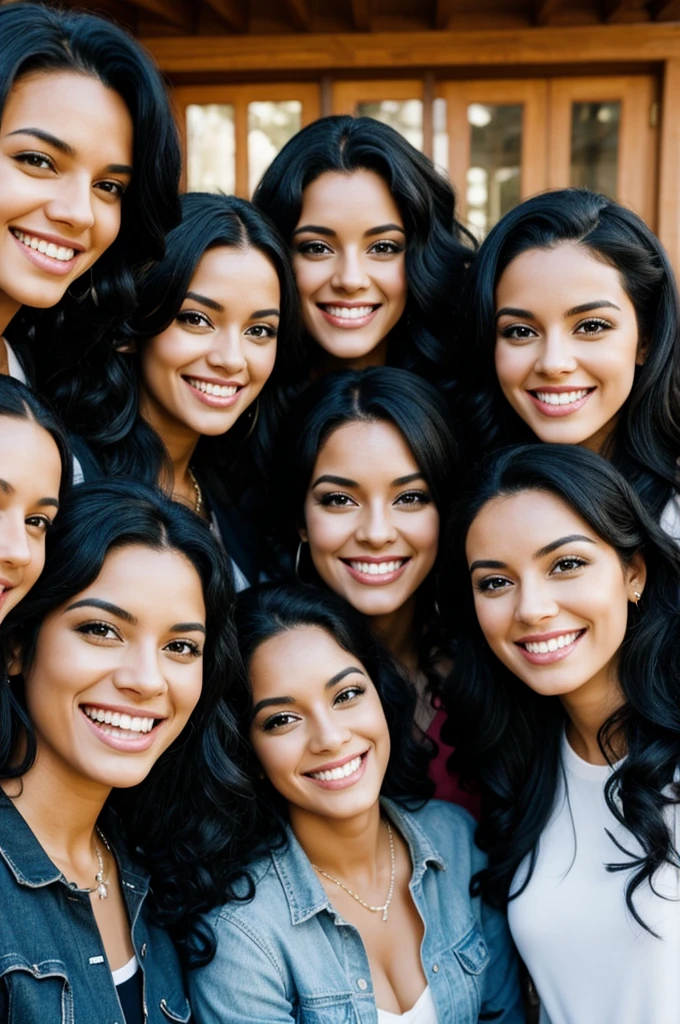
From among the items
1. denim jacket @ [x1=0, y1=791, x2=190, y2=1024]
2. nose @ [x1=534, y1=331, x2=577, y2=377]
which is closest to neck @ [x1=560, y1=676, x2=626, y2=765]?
nose @ [x1=534, y1=331, x2=577, y2=377]

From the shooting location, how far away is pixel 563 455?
2.81 meters

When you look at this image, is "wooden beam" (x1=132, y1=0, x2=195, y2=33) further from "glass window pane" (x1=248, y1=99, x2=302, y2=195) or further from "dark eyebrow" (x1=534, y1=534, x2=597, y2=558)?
"dark eyebrow" (x1=534, y1=534, x2=597, y2=558)

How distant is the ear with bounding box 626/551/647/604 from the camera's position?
9.23 ft

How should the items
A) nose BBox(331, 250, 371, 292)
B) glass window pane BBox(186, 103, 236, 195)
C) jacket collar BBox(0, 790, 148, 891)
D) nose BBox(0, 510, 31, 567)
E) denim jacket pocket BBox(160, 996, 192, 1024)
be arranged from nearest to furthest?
nose BBox(0, 510, 31, 567) < jacket collar BBox(0, 790, 148, 891) < denim jacket pocket BBox(160, 996, 192, 1024) < nose BBox(331, 250, 371, 292) < glass window pane BBox(186, 103, 236, 195)

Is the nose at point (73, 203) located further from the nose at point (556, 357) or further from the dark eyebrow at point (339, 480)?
the nose at point (556, 357)

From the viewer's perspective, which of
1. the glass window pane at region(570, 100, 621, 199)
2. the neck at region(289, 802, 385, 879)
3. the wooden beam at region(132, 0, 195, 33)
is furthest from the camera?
the glass window pane at region(570, 100, 621, 199)

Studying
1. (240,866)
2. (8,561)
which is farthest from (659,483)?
(8,561)

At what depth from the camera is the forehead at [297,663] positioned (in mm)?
2832

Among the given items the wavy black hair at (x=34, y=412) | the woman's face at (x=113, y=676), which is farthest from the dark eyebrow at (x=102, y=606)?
the wavy black hair at (x=34, y=412)

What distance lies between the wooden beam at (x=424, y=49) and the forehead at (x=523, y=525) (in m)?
2.98

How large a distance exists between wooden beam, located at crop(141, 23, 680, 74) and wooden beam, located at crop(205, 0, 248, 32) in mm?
72

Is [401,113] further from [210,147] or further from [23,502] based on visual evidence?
[23,502]

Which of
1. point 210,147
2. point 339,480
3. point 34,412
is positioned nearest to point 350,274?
point 339,480

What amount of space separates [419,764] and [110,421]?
4.23 ft
